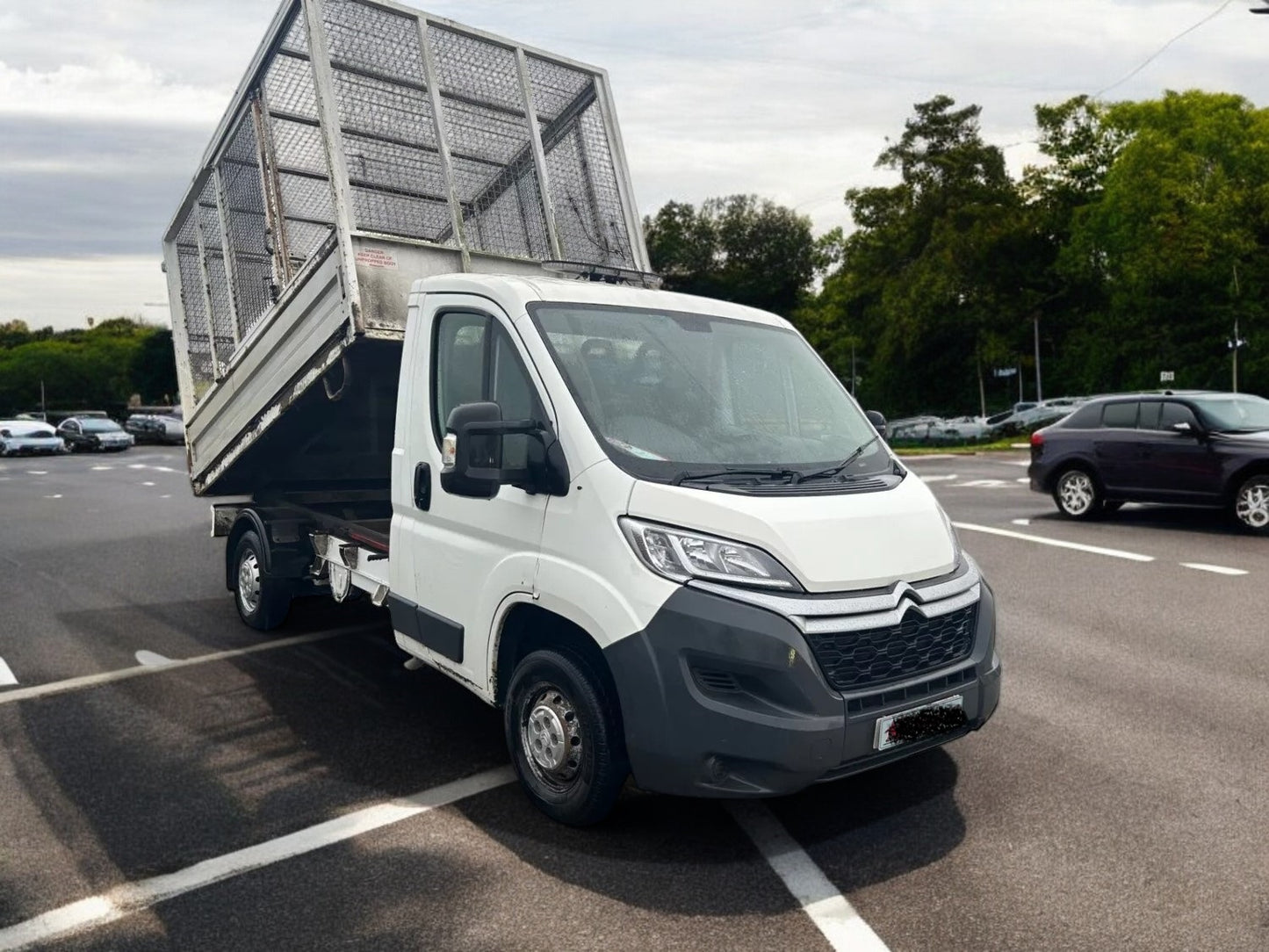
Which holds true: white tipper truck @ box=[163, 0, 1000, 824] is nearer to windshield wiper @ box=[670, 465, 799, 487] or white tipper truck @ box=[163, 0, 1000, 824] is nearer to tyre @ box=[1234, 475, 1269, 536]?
windshield wiper @ box=[670, 465, 799, 487]

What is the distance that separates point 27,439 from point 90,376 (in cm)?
7642

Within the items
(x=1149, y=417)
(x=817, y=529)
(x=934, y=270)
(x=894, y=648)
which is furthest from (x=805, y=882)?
(x=934, y=270)

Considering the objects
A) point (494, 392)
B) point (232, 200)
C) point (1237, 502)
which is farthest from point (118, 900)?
point (1237, 502)

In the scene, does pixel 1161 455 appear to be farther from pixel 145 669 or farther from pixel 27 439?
pixel 27 439

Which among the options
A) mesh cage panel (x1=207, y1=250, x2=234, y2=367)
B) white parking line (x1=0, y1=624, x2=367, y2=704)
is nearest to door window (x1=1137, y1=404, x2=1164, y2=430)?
white parking line (x1=0, y1=624, x2=367, y2=704)

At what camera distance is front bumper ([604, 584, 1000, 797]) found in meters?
3.57

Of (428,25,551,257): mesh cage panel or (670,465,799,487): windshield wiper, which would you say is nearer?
(670,465,799,487): windshield wiper

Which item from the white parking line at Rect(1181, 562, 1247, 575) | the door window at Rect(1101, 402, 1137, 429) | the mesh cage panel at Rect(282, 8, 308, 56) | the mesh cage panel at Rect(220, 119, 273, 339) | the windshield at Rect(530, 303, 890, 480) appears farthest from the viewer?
the door window at Rect(1101, 402, 1137, 429)

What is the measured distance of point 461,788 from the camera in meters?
4.56

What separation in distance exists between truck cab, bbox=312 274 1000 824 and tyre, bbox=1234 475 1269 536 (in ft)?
28.9

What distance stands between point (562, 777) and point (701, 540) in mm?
1134

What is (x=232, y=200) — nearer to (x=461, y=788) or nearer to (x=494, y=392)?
(x=494, y=392)

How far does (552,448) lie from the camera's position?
13.3 feet

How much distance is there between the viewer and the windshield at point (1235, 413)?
11945mm
